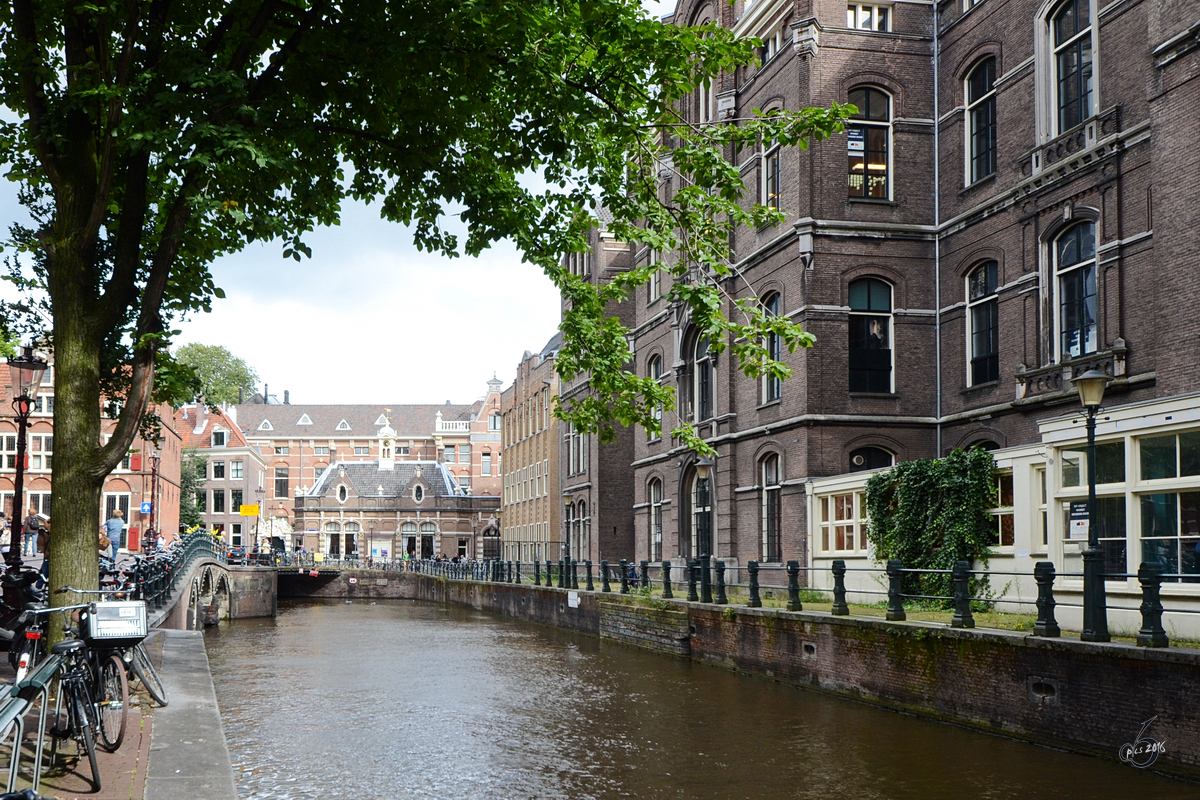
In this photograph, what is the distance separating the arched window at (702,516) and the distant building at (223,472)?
56.0 m

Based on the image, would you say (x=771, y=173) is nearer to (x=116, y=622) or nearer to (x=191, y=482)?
(x=116, y=622)

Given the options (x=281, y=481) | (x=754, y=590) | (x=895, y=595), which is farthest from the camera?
(x=281, y=481)

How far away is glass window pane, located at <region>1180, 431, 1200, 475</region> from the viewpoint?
44.3 ft

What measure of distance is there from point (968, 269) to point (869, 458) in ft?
15.6

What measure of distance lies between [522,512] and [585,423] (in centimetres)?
5078

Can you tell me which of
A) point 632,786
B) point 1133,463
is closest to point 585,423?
point 632,786

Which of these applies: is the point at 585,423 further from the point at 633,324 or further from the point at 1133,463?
the point at 633,324

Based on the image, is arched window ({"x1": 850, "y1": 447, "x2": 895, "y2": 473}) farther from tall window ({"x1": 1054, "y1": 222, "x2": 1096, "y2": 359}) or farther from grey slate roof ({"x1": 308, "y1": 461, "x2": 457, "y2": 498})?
grey slate roof ({"x1": 308, "y1": 461, "x2": 457, "y2": 498})

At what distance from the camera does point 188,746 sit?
26.8 feet

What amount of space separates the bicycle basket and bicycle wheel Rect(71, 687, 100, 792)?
614mm

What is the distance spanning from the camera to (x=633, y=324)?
154ft

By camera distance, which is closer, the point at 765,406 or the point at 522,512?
the point at 765,406

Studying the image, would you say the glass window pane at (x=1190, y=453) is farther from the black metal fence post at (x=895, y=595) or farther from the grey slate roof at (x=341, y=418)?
the grey slate roof at (x=341, y=418)

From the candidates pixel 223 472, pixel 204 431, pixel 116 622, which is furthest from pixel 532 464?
pixel 116 622
